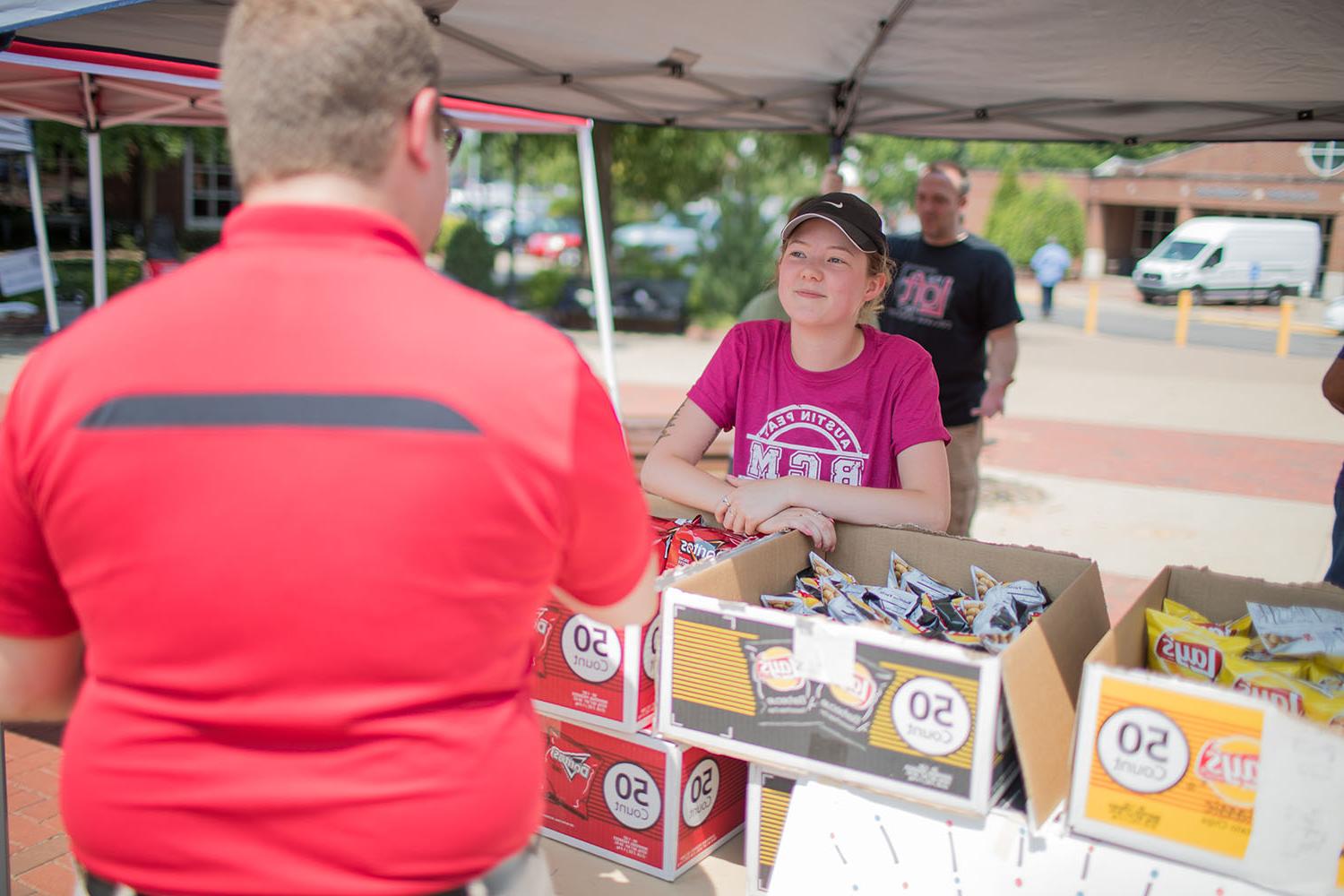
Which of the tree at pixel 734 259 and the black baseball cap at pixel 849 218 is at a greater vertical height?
the black baseball cap at pixel 849 218

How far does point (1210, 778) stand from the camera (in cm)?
150

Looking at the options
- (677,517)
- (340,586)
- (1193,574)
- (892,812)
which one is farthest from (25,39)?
(1193,574)

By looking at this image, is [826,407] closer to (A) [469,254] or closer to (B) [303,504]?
(B) [303,504]

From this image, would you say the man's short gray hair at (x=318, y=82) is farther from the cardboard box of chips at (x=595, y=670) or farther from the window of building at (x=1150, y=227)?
the window of building at (x=1150, y=227)

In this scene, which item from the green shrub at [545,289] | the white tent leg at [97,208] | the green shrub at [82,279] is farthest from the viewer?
the green shrub at [545,289]

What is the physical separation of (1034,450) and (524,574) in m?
9.57

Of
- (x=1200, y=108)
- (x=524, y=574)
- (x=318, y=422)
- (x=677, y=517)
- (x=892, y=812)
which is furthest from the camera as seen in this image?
(x=1200, y=108)

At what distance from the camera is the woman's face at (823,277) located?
101 inches

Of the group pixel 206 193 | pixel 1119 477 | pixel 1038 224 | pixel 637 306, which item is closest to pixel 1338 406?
pixel 1119 477

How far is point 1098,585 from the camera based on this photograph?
213cm

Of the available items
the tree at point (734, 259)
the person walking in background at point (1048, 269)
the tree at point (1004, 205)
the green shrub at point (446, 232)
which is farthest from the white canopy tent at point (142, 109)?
the tree at point (1004, 205)

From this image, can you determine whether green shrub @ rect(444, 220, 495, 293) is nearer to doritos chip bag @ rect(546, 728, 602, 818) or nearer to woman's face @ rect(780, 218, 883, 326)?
woman's face @ rect(780, 218, 883, 326)

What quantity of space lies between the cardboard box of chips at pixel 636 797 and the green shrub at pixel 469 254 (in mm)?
16279

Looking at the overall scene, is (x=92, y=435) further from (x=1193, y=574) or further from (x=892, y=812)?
(x=1193, y=574)
